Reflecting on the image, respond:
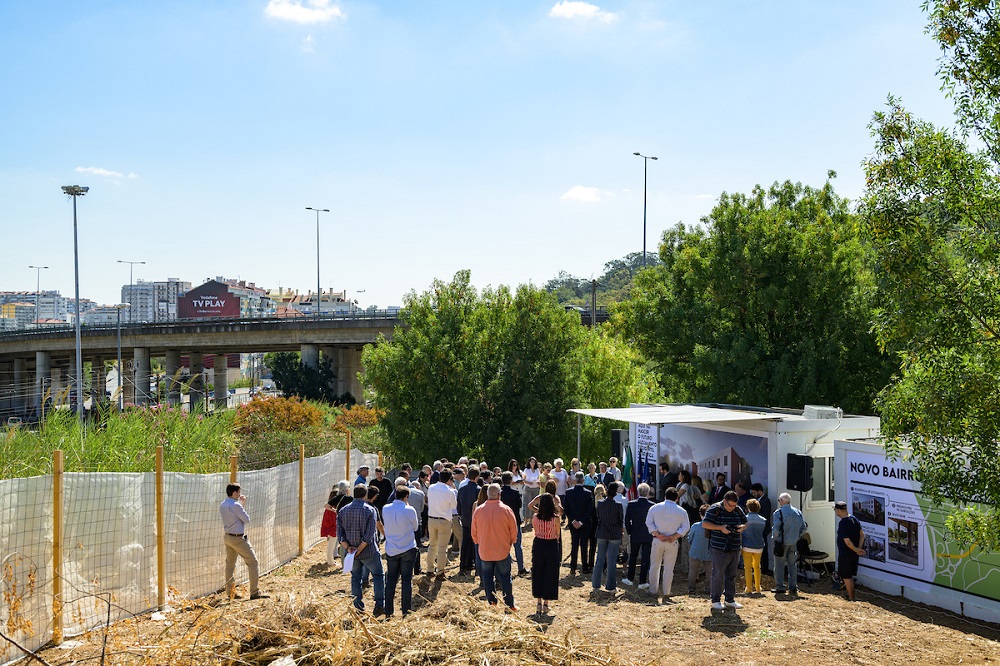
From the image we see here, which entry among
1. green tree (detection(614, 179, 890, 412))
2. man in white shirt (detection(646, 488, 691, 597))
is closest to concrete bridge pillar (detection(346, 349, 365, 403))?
green tree (detection(614, 179, 890, 412))

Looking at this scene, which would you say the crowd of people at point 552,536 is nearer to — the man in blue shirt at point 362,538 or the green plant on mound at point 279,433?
the man in blue shirt at point 362,538

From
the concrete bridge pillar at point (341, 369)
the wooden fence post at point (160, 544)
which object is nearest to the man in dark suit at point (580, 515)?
the wooden fence post at point (160, 544)

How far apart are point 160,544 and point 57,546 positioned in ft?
5.41

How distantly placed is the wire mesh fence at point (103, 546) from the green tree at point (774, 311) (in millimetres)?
14804

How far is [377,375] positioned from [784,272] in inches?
483

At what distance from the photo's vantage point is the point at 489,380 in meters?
24.9

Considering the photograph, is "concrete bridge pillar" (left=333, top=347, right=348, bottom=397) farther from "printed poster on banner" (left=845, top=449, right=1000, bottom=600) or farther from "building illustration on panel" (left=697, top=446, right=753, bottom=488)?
"printed poster on banner" (left=845, top=449, right=1000, bottom=600)

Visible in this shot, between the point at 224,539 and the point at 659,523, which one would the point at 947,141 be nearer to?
the point at 659,523

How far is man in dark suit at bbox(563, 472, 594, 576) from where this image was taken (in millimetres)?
11789

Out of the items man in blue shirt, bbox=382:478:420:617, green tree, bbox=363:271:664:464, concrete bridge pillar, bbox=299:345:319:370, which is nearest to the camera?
man in blue shirt, bbox=382:478:420:617

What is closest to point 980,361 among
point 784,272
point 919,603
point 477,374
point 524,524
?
point 919,603

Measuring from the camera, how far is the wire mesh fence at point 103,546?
7.38 m

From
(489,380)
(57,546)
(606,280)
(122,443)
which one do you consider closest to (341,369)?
(489,380)

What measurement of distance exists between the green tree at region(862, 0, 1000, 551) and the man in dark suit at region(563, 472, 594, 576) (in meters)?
4.65
